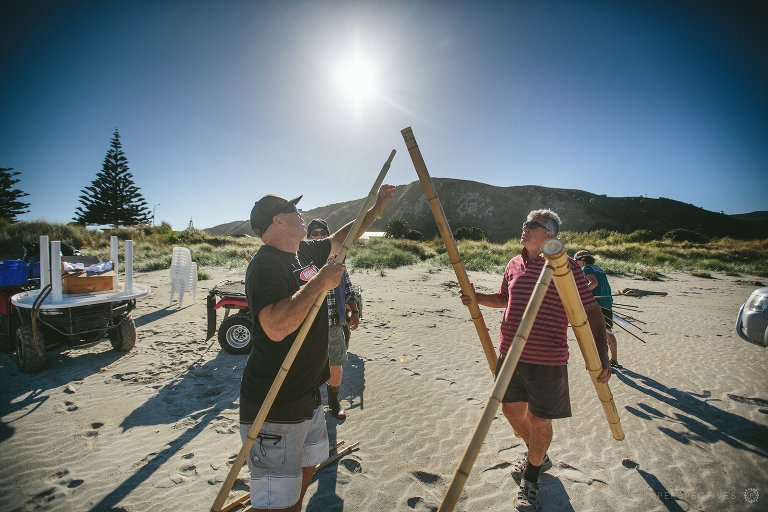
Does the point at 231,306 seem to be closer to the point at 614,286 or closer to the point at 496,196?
the point at 614,286

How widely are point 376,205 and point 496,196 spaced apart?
3012 inches

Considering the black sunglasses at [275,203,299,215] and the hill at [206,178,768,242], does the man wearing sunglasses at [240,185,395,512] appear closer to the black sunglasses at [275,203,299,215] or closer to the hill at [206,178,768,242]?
the black sunglasses at [275,203,299,215]

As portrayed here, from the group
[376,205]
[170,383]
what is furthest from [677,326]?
[170,383]

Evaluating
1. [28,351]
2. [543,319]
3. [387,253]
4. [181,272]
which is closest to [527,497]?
[543,319]

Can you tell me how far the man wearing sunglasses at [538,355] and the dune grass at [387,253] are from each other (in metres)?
19.3

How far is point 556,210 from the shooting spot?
2616 inches

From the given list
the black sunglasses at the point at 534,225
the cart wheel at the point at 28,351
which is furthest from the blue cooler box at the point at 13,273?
the black sunglasses at the point at 534,225

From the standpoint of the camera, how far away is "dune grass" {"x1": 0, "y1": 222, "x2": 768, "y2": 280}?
73.3ft

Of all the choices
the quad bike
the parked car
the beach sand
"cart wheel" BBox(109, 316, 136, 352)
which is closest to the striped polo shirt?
the beach sand

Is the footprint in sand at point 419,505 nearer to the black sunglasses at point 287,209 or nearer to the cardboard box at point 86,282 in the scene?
the black sunglasses at point 287,209

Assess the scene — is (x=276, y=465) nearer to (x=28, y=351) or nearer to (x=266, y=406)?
(x=266, y=406)

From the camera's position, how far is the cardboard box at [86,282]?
5.63 m

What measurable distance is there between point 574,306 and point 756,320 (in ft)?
11.4

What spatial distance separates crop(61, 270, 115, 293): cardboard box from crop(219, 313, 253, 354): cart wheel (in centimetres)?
214
